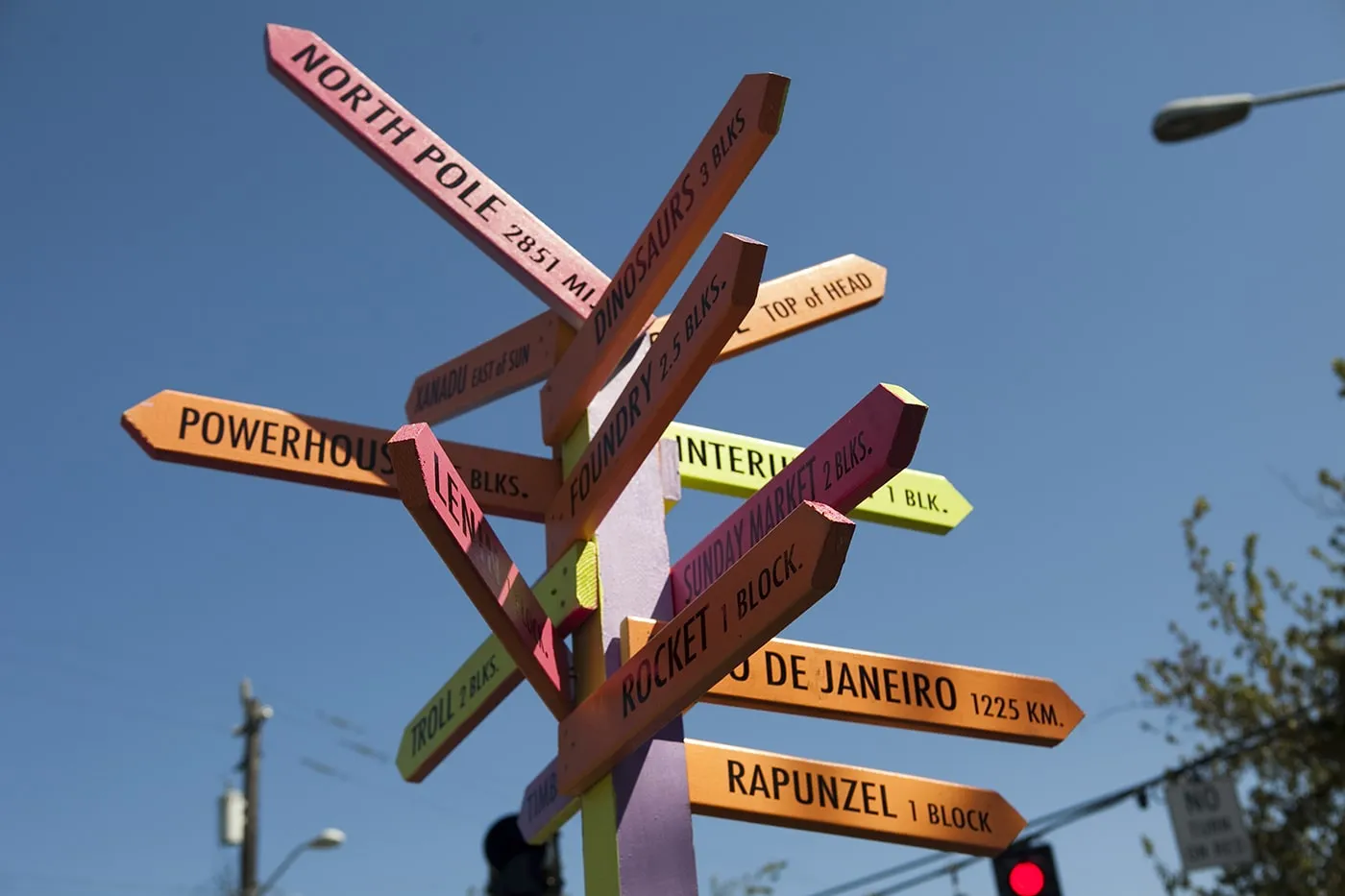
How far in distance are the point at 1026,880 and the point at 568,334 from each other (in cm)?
339

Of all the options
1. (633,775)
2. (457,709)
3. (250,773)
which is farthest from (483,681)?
(250,773)

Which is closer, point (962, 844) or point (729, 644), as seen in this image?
point (729, 644)

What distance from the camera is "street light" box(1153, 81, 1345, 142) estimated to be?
6.90 metres

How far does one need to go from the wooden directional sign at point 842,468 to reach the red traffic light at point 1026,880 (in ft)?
10.2

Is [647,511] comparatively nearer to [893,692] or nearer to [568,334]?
[568,334]

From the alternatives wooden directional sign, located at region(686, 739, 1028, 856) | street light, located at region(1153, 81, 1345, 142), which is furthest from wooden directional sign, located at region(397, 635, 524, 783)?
street light, located at region(1153, 81, 1345, 142)

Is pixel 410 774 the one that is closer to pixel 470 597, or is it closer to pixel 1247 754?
pixel 470 597

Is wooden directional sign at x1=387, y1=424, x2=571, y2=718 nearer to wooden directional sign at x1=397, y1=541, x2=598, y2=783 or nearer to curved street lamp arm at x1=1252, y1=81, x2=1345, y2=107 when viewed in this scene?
wooden directional sign at x1=397, y1=541, x2=598, y2=783

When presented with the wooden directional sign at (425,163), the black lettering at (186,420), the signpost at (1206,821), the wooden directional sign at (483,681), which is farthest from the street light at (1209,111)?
the signpost at (1206,821)

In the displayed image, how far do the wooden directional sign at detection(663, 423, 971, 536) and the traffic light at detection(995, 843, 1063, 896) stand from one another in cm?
217

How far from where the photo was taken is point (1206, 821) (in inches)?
490

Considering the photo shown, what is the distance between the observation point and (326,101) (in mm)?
3986

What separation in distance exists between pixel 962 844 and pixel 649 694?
4.26 ft

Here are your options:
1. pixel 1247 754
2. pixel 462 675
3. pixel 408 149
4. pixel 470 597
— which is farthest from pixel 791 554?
pixel 1247 754
